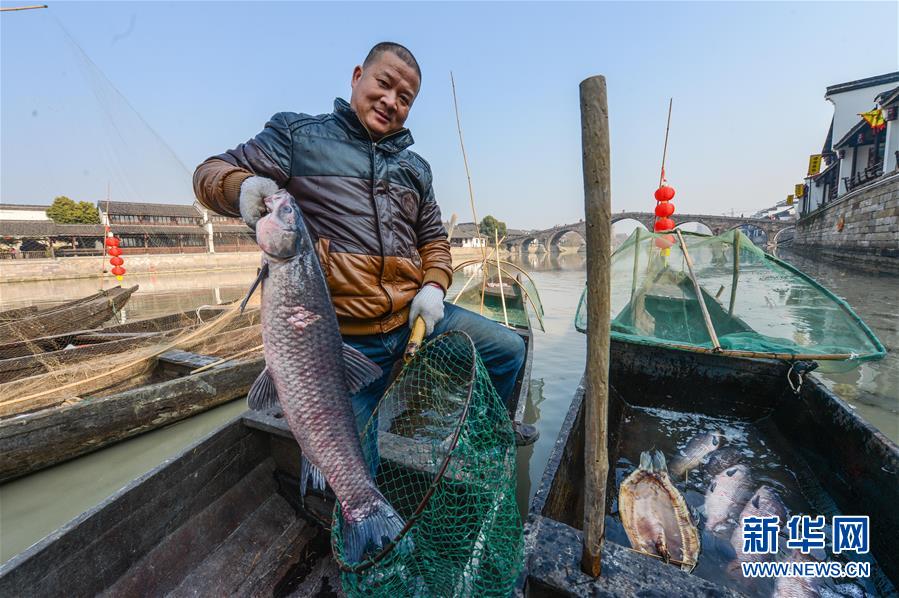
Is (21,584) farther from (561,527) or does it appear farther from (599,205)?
(599,205)

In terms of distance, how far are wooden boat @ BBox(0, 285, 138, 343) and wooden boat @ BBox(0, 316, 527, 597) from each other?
841cm

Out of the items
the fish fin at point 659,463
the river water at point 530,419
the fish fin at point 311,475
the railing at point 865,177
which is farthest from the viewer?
the railing at point 865,177

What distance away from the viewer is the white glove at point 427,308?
2721mm

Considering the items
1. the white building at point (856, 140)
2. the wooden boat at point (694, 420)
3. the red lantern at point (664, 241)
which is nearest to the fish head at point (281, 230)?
the wooden boat at point (694, 420)

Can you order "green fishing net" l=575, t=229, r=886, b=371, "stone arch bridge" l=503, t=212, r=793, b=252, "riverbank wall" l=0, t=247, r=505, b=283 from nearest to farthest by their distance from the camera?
1. "green fishing net" l=575, t=229, r=886, b=371
2. "riverbank wall" l=0, t=247, r=505, b=283
3. "stone arch bridge" l=503, t=212, r=793, b=252

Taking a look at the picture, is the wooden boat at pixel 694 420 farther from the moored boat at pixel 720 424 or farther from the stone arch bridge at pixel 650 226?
the stone arch bridge at pixel 650 226

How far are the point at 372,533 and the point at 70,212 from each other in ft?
191

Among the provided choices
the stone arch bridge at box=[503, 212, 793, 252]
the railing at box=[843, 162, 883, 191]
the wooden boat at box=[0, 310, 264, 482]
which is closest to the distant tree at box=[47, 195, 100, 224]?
the wooden boat at box=[0, 310, 264, 482]

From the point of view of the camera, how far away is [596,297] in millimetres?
1682

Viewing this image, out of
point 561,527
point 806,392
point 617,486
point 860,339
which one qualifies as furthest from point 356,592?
point 860,339

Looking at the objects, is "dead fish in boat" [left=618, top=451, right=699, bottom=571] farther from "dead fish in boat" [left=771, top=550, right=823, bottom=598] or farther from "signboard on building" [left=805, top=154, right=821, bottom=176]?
"signboard on building" [left=805, top=154, right=821, bottom=176]

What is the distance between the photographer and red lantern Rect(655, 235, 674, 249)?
6.41 metres

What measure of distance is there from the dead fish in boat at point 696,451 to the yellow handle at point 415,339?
3.35 meters

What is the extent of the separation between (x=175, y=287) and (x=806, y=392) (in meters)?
32.1
